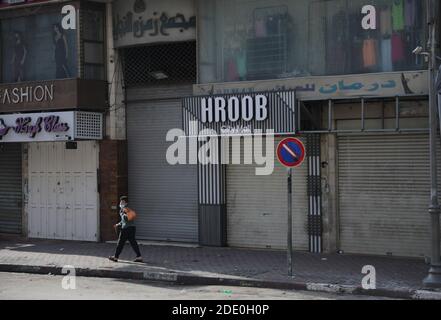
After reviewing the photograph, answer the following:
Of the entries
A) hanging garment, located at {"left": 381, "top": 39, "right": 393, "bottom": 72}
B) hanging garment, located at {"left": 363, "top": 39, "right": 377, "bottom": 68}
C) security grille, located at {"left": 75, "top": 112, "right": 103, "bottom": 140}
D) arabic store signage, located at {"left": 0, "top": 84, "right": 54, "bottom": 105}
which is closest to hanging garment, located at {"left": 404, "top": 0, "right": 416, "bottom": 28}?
hanging garment, located at {"left": 381, "top": 39, "right": 393, "bottom": 72}

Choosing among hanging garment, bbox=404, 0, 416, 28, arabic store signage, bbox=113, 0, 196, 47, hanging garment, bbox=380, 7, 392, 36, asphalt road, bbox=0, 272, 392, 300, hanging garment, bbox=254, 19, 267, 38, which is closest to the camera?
asphalt road, bbox=0, 272, 392, 300

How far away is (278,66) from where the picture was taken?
650 inches

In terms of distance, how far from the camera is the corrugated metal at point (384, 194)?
15156 mm

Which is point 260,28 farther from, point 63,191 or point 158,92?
point 63,191

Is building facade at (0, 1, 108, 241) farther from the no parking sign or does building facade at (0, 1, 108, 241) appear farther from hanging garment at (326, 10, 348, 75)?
the no parking sign

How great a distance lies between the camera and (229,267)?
14.5 meters

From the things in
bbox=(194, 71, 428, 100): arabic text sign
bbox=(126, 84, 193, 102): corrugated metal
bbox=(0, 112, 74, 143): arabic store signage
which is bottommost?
bbox=(0, 112, 74, 143): arabic store signage

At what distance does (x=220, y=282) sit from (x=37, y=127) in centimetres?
822

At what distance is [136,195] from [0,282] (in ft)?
20.0

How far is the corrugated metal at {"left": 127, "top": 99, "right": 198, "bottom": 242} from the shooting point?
18484mm

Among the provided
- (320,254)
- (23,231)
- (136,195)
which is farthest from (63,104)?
(320,254)

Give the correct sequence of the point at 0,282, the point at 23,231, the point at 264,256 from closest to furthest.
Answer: the point at 0,282, the point at 264,256, the point at 23,231

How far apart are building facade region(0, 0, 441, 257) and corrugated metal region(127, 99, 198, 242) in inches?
1.3
